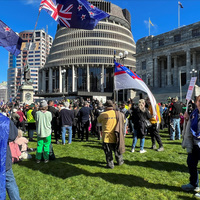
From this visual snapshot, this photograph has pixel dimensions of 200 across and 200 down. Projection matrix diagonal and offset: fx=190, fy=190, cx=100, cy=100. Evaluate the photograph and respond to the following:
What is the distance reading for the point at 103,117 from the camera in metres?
6.21

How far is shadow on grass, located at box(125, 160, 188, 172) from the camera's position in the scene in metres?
6.16

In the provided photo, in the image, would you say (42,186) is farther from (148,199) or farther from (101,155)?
(101,155)

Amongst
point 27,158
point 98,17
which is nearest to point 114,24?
point 98,17

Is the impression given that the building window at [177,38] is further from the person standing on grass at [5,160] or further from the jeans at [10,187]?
the jeans at [10,187]

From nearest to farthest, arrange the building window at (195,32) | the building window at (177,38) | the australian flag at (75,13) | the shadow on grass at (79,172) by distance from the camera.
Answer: the shadow on grass at (79,172) → the australian flag at (75,13) → the building window at (195,32) → the building window at (177,38)

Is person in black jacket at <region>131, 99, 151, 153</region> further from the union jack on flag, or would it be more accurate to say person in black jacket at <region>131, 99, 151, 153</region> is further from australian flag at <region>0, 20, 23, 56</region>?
australian flag at <region>0, 20, 23, 56</region>

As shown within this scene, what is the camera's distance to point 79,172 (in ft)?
19.4

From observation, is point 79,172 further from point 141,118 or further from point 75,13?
point 75,13

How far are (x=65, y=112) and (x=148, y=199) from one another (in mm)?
6356

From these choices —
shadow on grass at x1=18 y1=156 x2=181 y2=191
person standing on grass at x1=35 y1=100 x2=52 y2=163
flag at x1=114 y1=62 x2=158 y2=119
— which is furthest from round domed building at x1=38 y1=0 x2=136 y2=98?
shadow on grass at x1=18 y1=156 x2=181 y2=191

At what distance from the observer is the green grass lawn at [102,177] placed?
4.51m

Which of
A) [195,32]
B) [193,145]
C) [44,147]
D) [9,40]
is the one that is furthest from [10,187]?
[195,32]

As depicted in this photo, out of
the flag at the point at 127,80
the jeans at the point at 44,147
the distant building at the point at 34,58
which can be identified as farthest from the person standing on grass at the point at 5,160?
the distant building at the point at 34,58

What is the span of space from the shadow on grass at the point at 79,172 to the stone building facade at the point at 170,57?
40.6 m
